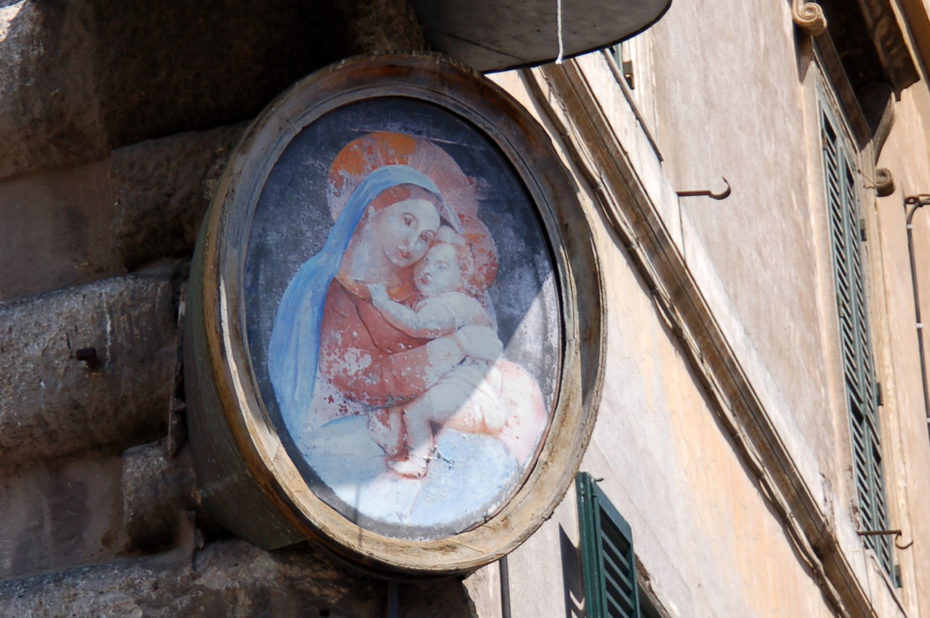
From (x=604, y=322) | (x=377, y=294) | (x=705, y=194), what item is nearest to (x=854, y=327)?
(x=705, y=194)

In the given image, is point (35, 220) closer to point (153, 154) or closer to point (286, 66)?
point (153, 154)

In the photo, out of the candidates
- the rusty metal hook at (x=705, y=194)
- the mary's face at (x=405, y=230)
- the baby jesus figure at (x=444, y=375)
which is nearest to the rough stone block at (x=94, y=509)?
the baby jesus figure at (x=444, y=375)

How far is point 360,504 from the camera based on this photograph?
443 centimetres

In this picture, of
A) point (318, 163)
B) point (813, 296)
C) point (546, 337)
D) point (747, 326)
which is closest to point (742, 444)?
point (747, 326)

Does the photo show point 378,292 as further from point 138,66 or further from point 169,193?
point 138,66

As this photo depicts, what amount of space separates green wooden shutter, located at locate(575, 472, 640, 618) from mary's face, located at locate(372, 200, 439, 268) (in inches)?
59.5

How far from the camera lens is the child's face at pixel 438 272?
476 centimetres

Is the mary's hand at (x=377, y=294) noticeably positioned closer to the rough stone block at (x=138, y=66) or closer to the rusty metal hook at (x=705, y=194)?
the rough stone block at (x=138, y=66)

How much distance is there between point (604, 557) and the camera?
616cm

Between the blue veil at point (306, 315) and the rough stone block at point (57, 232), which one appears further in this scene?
the rough stone block at point (57, 232)

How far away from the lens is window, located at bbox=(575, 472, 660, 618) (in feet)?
19.9

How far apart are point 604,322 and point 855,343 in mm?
6743

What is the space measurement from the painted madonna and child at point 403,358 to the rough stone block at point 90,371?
35cm

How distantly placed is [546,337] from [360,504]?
2.59 ft
